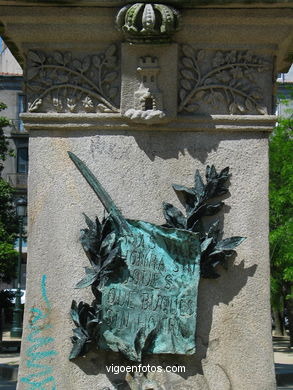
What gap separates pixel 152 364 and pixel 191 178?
47.6 inches

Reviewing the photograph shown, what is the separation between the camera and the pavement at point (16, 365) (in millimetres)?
13078

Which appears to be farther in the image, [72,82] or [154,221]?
[72,82]

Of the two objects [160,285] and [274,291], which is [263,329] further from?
[274,291]

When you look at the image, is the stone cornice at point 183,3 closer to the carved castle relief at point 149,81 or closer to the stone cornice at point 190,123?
the carved castle relief at point 149,81

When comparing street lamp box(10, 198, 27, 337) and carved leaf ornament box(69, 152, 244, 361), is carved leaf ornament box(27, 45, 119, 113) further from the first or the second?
Answer: street lamp box(10, 198, 27, 337)

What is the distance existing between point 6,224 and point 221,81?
892 inches

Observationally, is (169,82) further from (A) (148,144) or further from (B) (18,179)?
(B) (18,179)

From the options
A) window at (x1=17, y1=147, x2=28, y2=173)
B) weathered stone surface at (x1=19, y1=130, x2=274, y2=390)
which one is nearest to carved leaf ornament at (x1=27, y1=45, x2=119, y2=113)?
weathered stone surface at (x1=19, y1=130, x2=274, y2=390)

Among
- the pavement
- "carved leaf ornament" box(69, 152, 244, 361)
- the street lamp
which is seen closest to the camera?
"carved leaf ornament" box(69, 152, 244, 361)

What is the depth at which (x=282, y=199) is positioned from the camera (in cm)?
2247

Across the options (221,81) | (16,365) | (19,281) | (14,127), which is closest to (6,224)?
(19,281)

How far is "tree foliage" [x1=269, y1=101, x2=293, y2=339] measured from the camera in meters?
21.6

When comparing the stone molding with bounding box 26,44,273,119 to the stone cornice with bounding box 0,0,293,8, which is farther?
the stone molding with bounding box 26,44,273,119

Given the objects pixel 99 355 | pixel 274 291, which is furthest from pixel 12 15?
pixel 274 291
